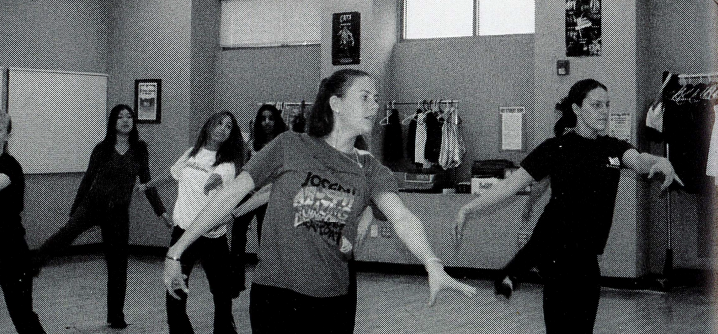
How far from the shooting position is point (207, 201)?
14.7ft

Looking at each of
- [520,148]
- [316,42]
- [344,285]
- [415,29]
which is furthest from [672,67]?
[344,285]

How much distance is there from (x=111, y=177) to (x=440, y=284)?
3.92 m

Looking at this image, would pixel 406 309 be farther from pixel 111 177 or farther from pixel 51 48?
pixel 51 48

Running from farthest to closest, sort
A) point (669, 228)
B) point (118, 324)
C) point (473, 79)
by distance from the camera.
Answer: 1. point (473, 79)
2. point (669, 228)
3. point (118, 324)

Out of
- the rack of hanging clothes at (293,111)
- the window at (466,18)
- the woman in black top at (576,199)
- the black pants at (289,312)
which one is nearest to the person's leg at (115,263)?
the woman in black top at (576,199)

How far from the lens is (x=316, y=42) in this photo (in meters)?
9.18

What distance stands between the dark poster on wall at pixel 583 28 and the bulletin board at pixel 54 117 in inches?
228

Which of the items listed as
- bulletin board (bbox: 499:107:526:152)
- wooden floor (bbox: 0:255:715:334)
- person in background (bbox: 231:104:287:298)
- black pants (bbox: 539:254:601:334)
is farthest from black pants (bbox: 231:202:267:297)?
black pants (bbox: 539:254:601:334)

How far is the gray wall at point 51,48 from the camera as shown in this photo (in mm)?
8746

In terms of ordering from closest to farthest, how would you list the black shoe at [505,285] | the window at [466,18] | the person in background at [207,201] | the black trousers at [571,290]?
1. the black trousers at [571,290]
2. the black shoe at [505,285]
3. the person in background at [207,201]
4. the window at [466,18]

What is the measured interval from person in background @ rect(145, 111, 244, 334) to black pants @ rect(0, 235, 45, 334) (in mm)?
740

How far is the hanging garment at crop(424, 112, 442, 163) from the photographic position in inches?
320

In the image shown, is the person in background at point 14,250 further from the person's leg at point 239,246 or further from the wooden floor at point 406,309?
the person's leg at point 239,246

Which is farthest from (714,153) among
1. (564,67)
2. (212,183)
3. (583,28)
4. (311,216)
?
(311,216)
